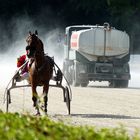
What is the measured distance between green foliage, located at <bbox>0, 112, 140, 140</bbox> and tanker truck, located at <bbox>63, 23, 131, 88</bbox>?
2234 cm

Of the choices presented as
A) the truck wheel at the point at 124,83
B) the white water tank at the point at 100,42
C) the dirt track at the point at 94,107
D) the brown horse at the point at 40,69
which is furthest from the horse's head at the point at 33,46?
the truck wheel at the point at 124,83

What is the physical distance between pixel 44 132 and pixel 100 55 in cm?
2365

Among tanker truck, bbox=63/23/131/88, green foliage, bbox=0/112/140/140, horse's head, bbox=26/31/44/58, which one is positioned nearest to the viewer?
green foliage, bbox=0/112/140/140

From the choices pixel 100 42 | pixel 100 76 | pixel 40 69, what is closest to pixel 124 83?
pixel 100 76

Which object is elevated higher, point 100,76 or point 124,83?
point 100,76

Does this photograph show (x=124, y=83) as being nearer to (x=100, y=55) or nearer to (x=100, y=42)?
(x=100, y=55)

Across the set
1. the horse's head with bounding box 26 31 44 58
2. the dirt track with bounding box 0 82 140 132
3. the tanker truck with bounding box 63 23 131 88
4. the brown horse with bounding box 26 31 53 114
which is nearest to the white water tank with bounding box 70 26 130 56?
the tanker truck with bounding box 63 23 131 88

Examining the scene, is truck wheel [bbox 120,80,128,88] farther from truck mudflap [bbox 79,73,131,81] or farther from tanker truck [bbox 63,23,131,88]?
truck mudflap [bbox 79,73,131,81]

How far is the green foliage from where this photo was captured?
745 cm

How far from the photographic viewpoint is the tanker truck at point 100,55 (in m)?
31.0

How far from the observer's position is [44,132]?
25.9 feet

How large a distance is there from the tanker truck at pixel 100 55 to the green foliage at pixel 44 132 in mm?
22341

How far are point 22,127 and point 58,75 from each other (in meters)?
10.6

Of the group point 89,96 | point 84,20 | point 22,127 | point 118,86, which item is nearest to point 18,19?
point 84,20
